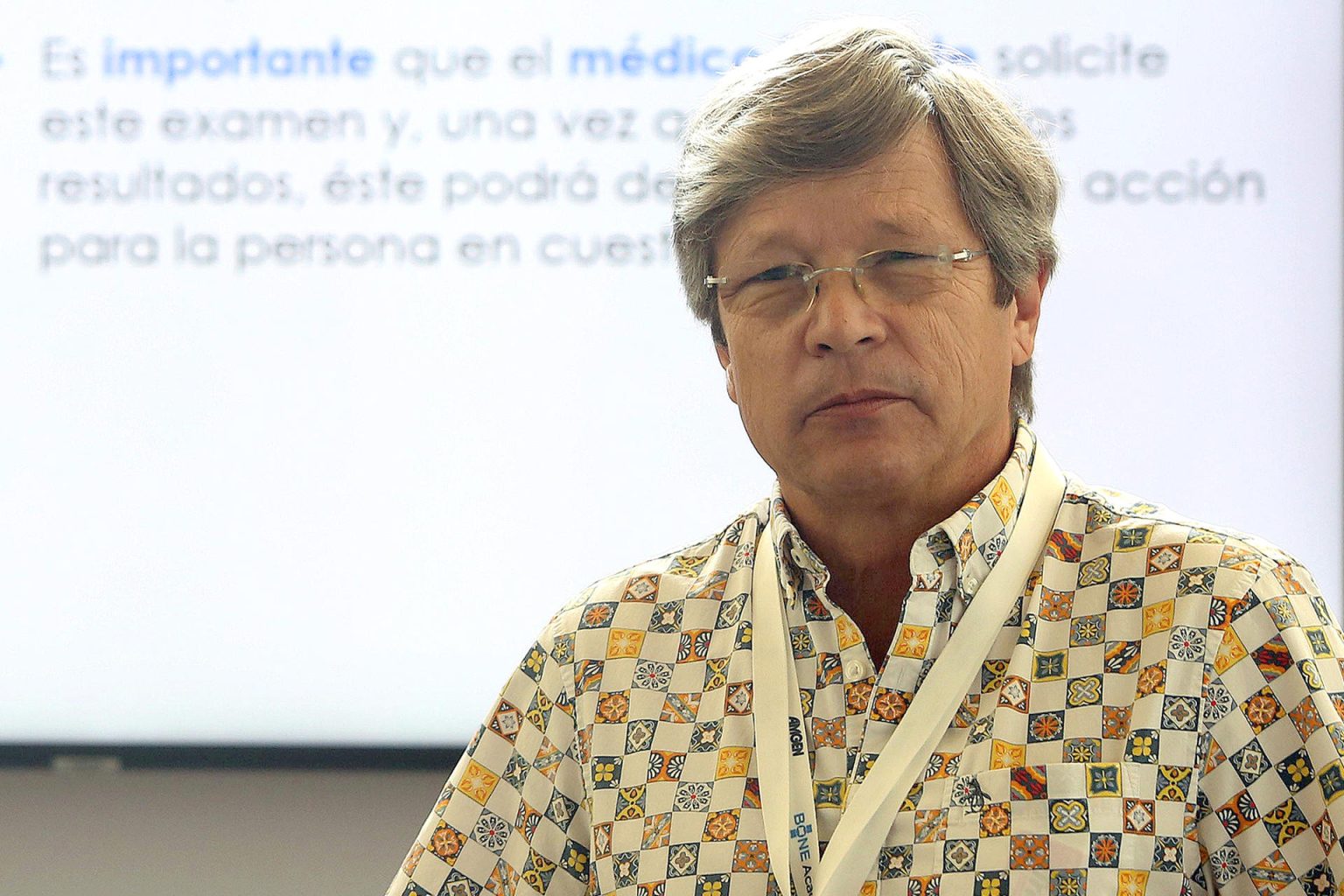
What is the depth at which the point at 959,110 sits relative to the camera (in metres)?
1.45

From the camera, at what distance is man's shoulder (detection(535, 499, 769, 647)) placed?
159cm

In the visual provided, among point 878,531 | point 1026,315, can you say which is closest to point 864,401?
point 878,531

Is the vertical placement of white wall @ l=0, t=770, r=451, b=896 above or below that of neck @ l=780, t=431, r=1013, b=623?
below

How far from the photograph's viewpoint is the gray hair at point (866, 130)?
1411 millimetres

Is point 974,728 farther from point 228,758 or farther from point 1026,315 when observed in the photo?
point 228,758

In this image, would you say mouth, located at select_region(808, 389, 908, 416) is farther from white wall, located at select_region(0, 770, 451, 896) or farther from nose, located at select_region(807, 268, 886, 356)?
white wall, located at select_region(0, 770, 451, 896)

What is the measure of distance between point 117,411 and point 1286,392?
7.17 feet

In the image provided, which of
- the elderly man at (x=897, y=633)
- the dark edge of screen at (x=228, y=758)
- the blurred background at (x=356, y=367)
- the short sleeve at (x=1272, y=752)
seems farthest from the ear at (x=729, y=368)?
the dark edge of screen at (x=228, y=758)

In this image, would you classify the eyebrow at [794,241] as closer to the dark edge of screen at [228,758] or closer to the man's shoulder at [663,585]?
the man's shoulder at [663,585]

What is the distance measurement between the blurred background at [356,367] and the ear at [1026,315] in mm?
1105

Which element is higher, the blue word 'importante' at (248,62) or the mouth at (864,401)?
the blue word 'importante' at (248,62)

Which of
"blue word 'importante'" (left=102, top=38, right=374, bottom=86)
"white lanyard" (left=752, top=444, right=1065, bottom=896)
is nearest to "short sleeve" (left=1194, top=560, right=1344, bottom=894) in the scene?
"white lanyard" (left=752, top=444, right=1065, bottom=896)

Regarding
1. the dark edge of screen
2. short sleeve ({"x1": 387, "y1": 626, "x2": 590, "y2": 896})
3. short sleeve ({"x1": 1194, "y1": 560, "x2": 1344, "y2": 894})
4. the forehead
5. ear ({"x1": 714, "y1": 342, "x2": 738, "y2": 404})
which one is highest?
the forehead

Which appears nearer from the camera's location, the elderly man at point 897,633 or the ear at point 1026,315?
the elderly man at point 897,633
